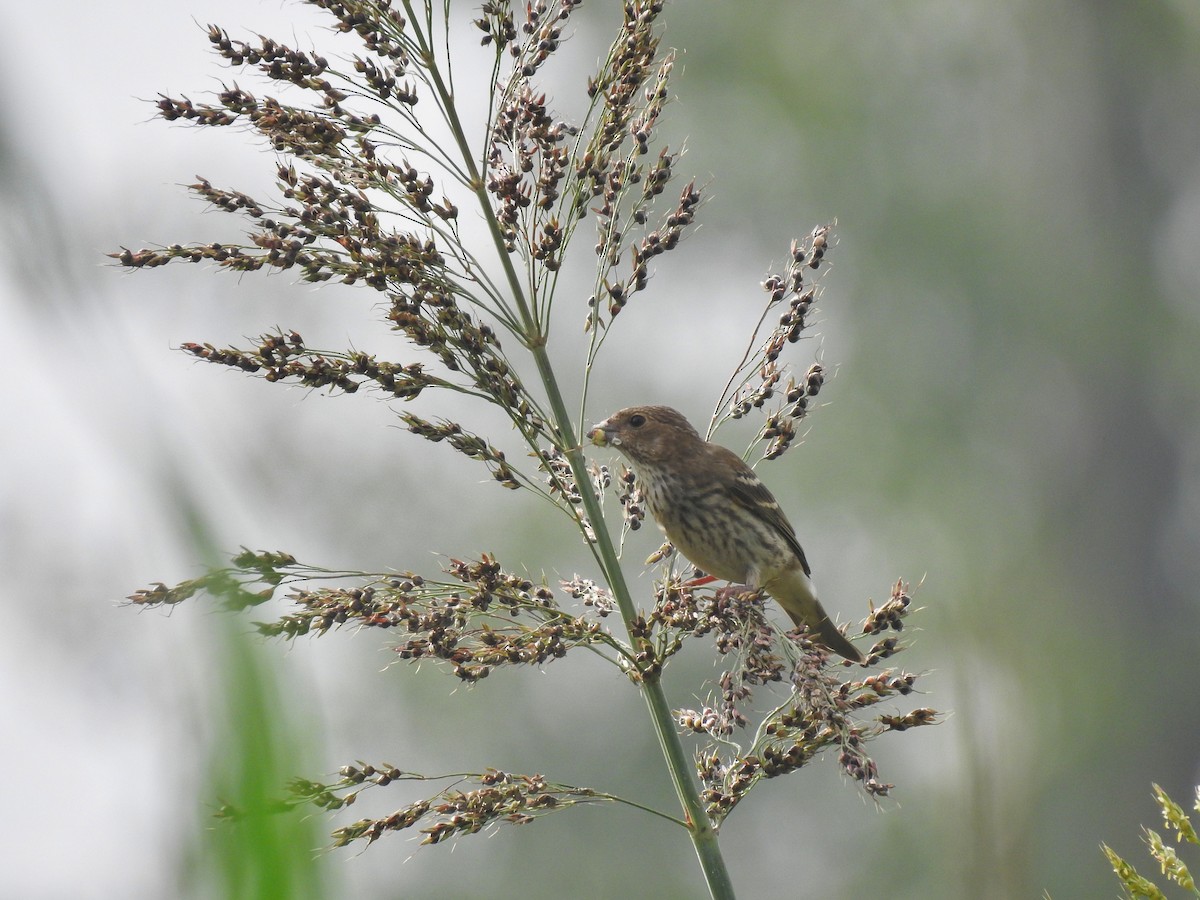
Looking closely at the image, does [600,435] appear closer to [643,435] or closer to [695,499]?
[643,435]

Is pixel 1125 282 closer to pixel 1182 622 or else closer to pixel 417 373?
pixel 1182 622

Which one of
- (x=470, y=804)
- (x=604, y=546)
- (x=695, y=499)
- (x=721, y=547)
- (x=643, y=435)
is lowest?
(x=470, y=804)

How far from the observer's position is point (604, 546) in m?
2.29

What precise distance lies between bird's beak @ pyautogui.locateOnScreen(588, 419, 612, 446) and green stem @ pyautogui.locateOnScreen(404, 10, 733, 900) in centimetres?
111

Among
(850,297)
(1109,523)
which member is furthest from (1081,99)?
(1109,523)

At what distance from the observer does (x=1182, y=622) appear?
53.0 feet

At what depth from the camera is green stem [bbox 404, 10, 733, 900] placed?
2.13m

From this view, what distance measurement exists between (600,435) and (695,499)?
0.42 m

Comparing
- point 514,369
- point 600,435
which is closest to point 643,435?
point 600,435

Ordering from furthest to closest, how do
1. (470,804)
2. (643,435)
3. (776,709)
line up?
(643,435) → (776,709) → (470,804)

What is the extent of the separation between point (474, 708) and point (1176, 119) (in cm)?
1275

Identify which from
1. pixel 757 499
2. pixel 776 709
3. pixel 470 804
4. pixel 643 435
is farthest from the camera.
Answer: pixel 757 499

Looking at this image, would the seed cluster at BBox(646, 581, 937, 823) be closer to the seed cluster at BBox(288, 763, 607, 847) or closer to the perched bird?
the seed cluster at BBox(288, 763, 607, 847)

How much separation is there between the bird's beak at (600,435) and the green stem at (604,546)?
1.11 m
